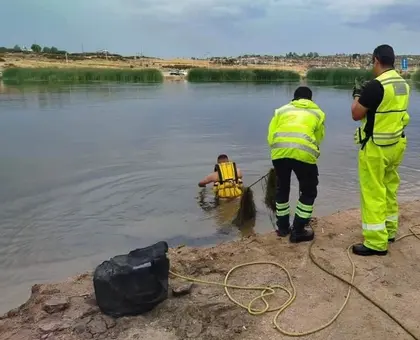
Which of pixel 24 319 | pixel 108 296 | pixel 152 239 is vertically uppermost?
pixel 108 296

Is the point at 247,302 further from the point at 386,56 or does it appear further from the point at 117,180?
the point at 117,180

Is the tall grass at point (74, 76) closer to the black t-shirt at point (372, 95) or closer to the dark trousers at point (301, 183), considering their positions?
the dark trousers at point (301, 183)

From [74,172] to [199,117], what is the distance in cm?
1184

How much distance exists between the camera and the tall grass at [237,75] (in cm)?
5874

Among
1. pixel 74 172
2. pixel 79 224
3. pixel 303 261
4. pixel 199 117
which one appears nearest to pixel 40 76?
pixel 199 117

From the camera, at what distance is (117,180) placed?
11.9 m

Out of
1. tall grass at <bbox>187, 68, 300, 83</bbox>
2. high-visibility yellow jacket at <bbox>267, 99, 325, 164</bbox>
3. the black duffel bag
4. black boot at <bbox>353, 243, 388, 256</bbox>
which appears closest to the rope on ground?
black boot at <bbox>353, 243, 388, 256</bbox>

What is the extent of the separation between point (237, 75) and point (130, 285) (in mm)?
57009

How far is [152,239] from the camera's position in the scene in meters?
8.21

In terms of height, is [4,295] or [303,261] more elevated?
[303,261]

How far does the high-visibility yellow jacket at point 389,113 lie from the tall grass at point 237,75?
5368cm

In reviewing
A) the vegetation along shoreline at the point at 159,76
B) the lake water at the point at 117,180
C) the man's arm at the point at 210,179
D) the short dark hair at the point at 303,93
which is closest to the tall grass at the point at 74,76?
the vegetation along shoreline at the point at 159,76

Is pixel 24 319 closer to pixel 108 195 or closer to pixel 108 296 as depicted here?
pixel 108 296

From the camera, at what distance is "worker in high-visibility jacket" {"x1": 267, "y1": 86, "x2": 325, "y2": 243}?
234 inches
